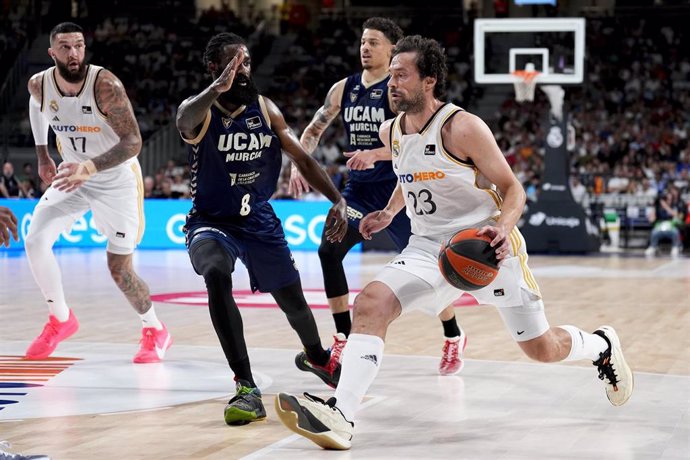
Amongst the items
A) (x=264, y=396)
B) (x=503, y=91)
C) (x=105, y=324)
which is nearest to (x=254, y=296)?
(x=105, y=324)

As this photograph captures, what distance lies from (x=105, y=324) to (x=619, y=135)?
1715 centimetres

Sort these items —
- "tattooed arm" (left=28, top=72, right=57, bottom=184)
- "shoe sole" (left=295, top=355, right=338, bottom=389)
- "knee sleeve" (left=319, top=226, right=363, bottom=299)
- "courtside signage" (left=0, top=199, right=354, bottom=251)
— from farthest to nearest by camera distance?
"courtside signage" (left=0, top=199, right=354, bottom=251) < "tattooed arm" (left=28, top=72, right=57, bottom=184) < "knee sleeve" (left=319, top=226, right=363, bottom=299) < "shoe sole" (left=295, top=355, right=338, bottom=389)

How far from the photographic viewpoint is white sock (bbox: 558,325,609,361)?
5.55 metres

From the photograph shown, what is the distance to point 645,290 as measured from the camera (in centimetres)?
1270

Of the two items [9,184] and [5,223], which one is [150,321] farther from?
[9,184]

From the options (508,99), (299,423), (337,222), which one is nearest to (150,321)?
(337,222)

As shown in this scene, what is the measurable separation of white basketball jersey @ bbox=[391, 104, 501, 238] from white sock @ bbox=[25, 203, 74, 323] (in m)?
3.04

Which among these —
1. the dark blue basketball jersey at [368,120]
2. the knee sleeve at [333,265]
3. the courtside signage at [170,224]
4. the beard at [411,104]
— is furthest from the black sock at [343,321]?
the courtside signage at [170,224]

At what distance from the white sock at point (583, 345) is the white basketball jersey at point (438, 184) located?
2.62 ft

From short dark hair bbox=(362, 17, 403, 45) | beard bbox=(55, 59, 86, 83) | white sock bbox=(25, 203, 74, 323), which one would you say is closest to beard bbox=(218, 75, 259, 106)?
short dark hair bbox=(362, 17, 403, 45)

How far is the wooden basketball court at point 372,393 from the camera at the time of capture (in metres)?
4.90

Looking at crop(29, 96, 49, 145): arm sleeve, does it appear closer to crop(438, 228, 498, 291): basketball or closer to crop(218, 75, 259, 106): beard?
crop(218, 75, 259, 106): beard

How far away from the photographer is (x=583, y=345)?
561 cm

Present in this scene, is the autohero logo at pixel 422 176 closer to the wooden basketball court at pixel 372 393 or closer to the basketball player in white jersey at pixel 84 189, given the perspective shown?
the wooden basketball court at pixel 372 393
